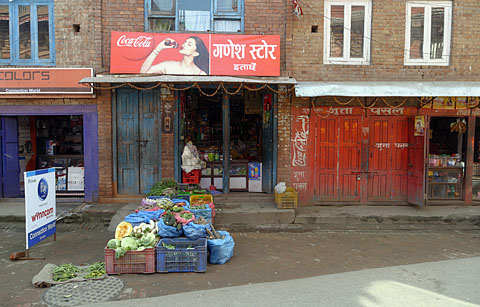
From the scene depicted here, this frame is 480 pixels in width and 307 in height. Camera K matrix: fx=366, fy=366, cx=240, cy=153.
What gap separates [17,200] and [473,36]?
42.5 feet

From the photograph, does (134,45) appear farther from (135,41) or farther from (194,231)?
(194,231)

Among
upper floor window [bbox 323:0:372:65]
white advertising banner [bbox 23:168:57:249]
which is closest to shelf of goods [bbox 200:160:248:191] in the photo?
upper floor window [bbox 323:0:372:65]

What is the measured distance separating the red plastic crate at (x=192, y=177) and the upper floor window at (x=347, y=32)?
A: 449cm

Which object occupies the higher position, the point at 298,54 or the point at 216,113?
the point at 298,54

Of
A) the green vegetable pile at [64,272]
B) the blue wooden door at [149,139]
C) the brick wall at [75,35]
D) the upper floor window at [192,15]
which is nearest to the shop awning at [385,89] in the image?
the upper floor window at [192,15]

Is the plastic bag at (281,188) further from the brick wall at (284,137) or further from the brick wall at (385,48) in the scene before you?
the brick wall at (385,48)

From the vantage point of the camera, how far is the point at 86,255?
22.0 ft

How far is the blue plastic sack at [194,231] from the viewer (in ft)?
20.2

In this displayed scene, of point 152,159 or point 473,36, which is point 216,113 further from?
point 473,36

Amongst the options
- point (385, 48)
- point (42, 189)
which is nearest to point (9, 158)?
point (42, 189)

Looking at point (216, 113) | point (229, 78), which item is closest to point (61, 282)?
point (229, 78)

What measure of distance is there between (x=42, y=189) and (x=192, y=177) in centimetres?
375

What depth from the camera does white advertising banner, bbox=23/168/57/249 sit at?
635 centimetres

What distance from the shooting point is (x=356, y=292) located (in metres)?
5.11
